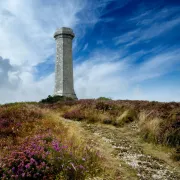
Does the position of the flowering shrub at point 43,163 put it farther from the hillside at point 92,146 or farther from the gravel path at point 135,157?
the gravel path at point 135,157

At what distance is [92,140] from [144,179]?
252 cm

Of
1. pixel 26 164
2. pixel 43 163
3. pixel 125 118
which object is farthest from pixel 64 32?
pixel 43 163

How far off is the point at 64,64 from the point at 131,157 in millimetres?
18990

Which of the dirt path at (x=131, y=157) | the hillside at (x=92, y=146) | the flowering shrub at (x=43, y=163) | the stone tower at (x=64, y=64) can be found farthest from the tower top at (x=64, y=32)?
the flowering shrub at (x=43, y=163)

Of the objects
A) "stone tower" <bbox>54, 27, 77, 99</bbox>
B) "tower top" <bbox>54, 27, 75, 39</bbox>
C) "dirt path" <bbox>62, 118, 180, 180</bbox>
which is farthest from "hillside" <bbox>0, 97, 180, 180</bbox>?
"tower top" <bbox>54, 27, 75, 39</bbox>

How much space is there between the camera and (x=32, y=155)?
4.60m

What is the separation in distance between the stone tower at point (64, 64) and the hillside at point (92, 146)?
1237 centimetres

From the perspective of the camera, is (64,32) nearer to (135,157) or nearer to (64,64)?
(64,64)

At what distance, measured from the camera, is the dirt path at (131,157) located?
5.55 metres

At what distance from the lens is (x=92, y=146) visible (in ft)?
21.8

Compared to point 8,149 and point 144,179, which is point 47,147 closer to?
point 8,149

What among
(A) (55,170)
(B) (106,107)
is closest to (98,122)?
(B) (106,107)

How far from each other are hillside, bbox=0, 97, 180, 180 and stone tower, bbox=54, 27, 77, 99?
40.6 feet

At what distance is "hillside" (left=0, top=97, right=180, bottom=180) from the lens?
4535mm
